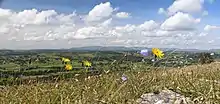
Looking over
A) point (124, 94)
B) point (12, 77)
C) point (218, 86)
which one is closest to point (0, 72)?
point (12, 77)

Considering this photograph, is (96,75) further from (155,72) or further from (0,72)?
(0,72)

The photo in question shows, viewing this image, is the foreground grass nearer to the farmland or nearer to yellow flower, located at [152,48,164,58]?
the farmland

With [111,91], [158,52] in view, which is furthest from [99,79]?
[111,91]

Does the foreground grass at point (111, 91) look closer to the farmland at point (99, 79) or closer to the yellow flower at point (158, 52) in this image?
the farmland at point (99, 79)

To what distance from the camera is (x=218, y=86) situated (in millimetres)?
4703

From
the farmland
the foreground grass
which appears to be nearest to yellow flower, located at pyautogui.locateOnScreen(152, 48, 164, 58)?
the farmland

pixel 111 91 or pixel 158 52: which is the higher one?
pixel 158 52

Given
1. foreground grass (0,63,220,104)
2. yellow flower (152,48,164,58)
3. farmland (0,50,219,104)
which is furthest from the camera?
yellow flower (152,48,164,58)

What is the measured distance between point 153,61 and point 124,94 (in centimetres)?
113

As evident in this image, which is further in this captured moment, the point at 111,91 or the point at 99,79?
the point at 99,79

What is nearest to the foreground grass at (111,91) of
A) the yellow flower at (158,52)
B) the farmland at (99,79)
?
the farmland at (99,79)

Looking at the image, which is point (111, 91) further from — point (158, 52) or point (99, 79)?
point (158, 52)

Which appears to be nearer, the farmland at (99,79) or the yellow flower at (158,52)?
the farmland at (99,79)

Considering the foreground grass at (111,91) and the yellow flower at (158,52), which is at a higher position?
the yellow flower at (158,52)
